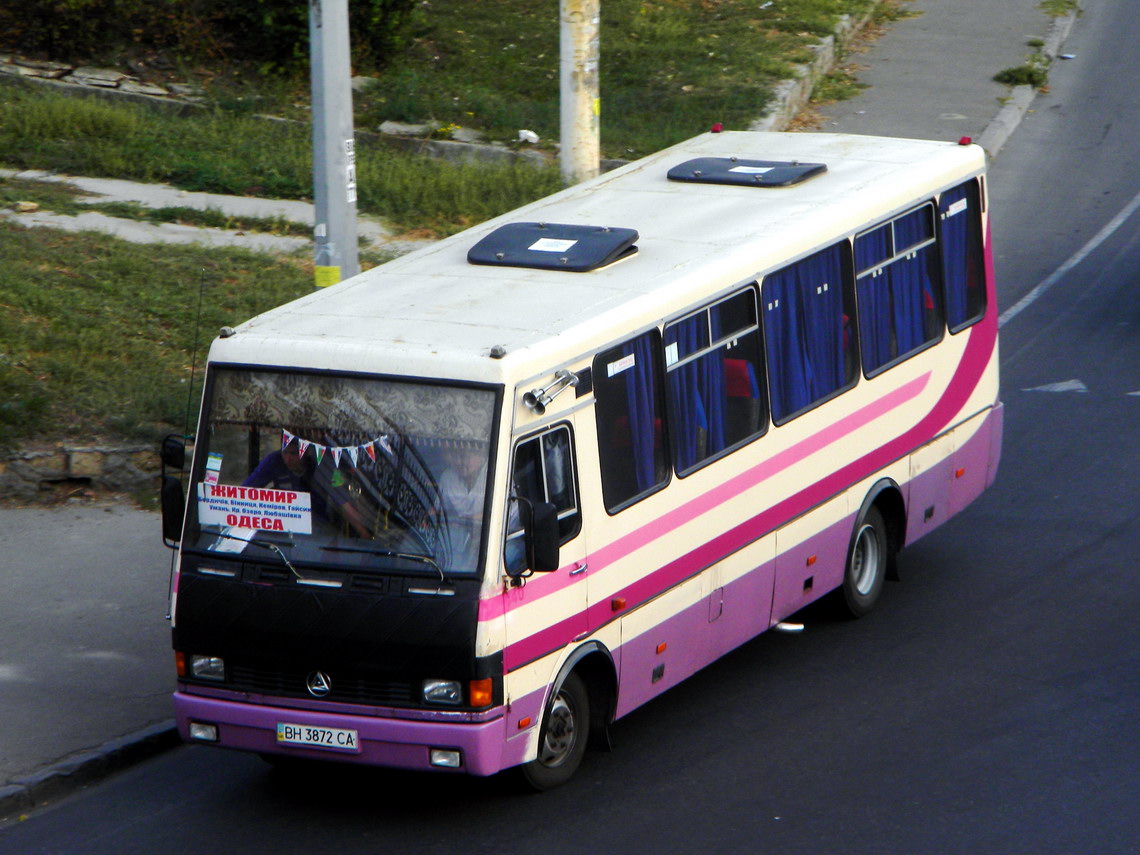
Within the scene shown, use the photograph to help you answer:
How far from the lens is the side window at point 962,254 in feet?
35.9

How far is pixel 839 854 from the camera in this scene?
23.2 ft

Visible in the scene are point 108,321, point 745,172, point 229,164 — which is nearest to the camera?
point 745,172

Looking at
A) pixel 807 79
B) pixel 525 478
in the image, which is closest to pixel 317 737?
pixel 525 478

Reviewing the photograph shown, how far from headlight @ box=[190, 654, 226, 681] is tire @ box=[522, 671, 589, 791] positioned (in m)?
1.47

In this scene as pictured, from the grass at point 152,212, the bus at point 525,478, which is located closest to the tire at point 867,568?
the bus at point 525,478

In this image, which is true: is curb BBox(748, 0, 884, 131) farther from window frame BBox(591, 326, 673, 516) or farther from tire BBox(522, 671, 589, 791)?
tire BBox(522, 671, 589, 791)

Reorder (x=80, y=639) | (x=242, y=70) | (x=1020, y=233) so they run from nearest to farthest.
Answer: (x=80, y=639) < (x=1020, y=233) < (x=242, y=70)

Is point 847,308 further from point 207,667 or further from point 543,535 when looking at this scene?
point 207,667

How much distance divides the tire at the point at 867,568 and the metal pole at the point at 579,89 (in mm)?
7106

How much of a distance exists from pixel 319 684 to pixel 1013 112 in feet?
62.7

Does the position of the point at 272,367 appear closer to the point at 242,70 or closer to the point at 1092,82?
the point at 242,70

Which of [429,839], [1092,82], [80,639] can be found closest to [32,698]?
[80,639]

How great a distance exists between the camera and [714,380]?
866 cm

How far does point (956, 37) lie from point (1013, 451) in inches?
641
